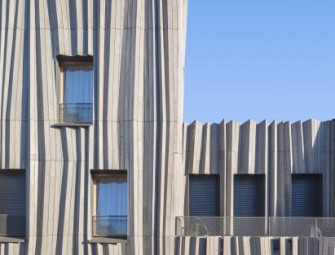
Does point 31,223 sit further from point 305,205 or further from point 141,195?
point 305,205

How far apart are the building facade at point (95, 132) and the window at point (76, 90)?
3 centimetres

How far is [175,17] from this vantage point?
15.8m

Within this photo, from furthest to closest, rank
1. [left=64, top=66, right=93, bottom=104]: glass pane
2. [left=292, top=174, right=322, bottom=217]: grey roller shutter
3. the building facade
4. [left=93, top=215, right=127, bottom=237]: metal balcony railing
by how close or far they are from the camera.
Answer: [left=292, top=174, right=322, bottom=217]: grey roller shutter
[left=64, top=66, right=93, bottom=104]: glass pane
[left=93, top=215, right=127, bottom=237]: metal balcony railing
the building facade

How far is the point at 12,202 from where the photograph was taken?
16.0 m

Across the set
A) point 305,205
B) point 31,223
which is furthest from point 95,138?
point 305,205

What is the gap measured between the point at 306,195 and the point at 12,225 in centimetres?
887

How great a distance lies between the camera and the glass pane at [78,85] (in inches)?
630

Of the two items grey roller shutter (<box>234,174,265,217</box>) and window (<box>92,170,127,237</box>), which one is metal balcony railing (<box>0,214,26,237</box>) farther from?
grey roller shutter (<box>234,174,265,217</box>)

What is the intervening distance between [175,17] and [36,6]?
3772mm

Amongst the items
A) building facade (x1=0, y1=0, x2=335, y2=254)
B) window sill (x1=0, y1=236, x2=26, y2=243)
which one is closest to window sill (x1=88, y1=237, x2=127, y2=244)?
building facade (x1=0, y1=0, x2=335, y2=254)

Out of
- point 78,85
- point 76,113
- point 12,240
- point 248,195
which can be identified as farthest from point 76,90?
point 248,195

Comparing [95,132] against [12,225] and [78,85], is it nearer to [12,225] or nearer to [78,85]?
[78,85]

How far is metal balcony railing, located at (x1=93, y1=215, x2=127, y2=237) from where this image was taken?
51.6 feet

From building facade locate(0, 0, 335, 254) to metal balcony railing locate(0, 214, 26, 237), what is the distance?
0.03 m
